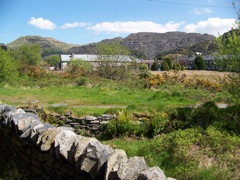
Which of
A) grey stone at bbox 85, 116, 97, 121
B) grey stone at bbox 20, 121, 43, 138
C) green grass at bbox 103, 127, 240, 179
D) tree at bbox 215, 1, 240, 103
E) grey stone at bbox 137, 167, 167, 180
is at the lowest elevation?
grey stone at bbox 85, 116, 97, 121

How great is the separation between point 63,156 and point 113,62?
26.0 metres

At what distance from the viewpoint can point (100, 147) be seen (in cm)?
350

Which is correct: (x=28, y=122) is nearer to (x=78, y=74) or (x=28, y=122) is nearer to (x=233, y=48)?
(x=233, y=48)

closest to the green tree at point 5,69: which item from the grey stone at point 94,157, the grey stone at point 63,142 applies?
the grey stone at point 63,142

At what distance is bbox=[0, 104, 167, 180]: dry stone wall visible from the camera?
9.73ft

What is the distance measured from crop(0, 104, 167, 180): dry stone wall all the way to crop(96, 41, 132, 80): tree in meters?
22.6

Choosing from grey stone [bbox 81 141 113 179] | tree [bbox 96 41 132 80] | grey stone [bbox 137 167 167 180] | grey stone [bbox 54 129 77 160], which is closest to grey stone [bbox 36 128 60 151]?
grey stone [bbox 54 129 77 160]

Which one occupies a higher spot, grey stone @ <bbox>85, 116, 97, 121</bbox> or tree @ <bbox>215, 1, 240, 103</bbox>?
tree @ <bbox>215, 1, 240, 103</bbox>

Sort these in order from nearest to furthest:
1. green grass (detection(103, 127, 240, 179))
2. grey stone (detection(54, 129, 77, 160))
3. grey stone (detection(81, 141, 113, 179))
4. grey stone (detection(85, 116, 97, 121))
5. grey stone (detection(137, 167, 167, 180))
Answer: grey stone (detection(137, 167, 167, 180)) < grey stone (detection(81, 141, 113, 179)) < grey stone (detection(54, 129, 77, 160)) < green grass (detection(103, 127, 240, 179)) < grey stone (detection(85, 116, 97, 121))

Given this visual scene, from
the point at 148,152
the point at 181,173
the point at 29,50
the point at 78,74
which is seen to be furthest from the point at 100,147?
the point at 29,50

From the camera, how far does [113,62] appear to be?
96.9 ft

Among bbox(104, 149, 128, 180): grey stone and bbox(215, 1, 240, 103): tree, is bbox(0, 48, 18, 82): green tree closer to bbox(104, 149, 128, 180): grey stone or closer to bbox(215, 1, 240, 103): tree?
bbox(215, 1, 240, 103): tree

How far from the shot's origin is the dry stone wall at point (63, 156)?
2.96 metres

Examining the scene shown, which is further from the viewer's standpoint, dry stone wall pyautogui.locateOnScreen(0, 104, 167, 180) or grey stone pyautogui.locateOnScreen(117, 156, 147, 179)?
dry stone wall pyautogui.locateOnScreen(0, 104, 167, 180)
